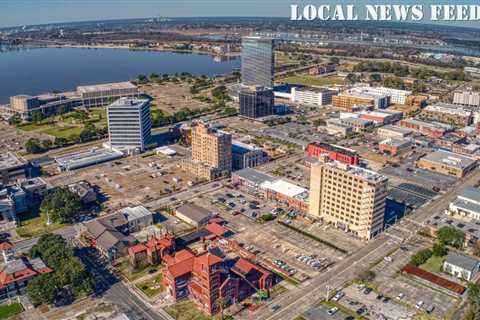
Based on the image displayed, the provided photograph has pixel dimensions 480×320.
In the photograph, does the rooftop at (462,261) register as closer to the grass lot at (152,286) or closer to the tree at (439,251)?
the tree at (439,251)

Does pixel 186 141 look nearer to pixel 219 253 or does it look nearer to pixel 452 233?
pixel 219 253

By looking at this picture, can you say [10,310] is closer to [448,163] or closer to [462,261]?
[462,261]

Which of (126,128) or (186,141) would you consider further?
(186,141)

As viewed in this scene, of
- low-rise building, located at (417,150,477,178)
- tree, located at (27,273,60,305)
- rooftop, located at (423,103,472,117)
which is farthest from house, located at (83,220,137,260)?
rooftop, located at (423,103,472,117)

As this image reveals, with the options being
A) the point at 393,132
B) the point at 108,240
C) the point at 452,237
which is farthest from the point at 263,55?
the point at 108,240

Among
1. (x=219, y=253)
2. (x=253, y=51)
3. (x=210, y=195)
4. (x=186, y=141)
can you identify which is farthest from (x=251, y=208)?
(x=253, y=51)

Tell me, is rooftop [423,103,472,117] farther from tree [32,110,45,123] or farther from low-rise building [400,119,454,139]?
tree [32,110,45,123]

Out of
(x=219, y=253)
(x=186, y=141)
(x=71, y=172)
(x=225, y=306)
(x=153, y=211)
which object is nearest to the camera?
(x=225, y=306)

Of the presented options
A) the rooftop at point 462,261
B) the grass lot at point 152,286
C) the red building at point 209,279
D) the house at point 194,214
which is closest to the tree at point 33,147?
the house at point 194,214
